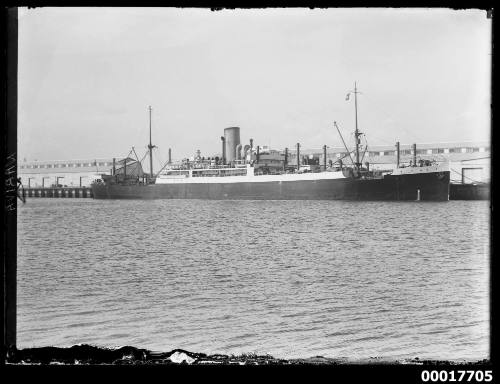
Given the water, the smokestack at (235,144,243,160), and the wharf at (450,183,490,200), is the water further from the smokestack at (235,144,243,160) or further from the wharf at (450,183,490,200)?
the smokestack at (235,144,243,160)

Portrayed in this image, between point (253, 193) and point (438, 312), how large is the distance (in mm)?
28158

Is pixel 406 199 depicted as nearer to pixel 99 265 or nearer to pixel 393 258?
pixel 393 258

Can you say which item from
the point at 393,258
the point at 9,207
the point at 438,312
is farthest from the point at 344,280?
the point at 9,207

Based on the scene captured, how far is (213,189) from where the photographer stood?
35.5m

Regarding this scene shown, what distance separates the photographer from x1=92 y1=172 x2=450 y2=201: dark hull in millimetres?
31562

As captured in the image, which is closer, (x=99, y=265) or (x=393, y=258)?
(x=99, y=265)

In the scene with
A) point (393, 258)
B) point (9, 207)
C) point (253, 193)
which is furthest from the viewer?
point (253, 193)

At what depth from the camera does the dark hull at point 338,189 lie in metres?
31.6
